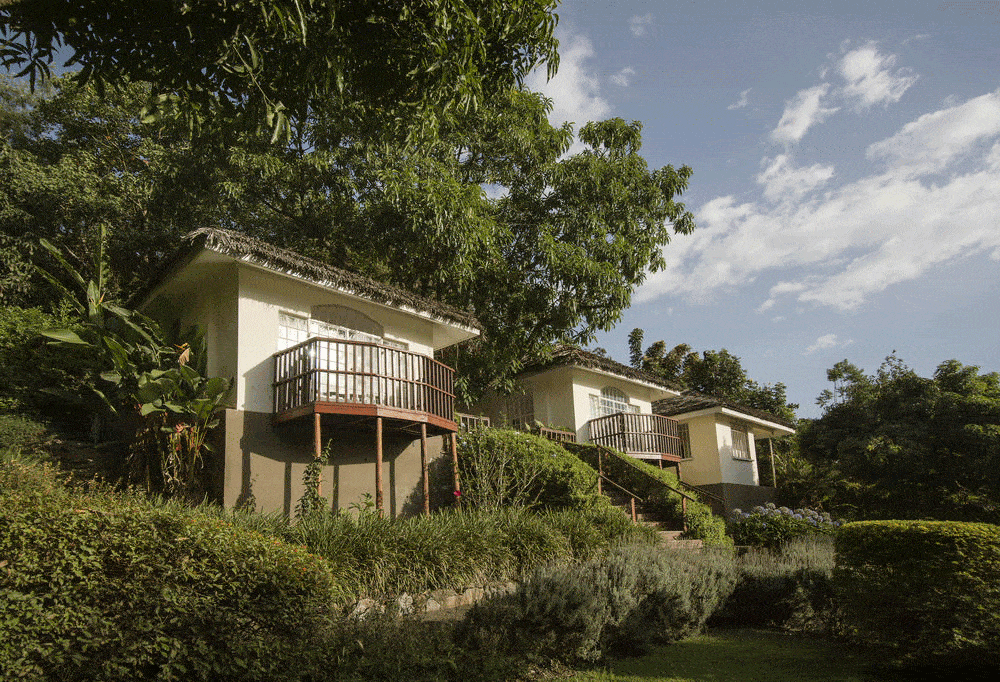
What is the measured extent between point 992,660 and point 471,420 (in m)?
11.9

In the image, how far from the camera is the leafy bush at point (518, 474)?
14.6 meters

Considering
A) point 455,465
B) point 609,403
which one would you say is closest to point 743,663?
point 455,465

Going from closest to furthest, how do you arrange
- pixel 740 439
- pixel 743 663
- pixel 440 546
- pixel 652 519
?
pixel 743 663
pixel 440 546
pixel 652 519
pixel 740 439

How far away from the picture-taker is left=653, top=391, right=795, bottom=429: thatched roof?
2566 cm

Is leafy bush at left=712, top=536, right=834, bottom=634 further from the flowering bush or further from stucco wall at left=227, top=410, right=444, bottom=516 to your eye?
stucco wall at left=227, top=410, right=444, bottom=516

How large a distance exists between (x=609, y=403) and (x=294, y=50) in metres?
18.1

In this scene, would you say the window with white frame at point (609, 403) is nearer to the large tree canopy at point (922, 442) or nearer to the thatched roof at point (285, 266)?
the large tree canopy at point (922, 442)

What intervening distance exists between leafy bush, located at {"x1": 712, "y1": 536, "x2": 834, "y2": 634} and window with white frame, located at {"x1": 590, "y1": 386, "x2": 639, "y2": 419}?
38.8ft

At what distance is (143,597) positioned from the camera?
20.6 feet

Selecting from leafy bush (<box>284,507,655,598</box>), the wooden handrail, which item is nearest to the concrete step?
leafy bush (<box>284,507,655,598</box>)

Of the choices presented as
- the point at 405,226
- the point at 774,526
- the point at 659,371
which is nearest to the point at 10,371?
the point at 405,226

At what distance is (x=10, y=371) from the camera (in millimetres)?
14891

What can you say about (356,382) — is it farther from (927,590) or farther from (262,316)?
(927,590)

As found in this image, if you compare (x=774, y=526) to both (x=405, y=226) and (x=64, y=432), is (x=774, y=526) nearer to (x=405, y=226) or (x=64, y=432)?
(x=405, y=226)
